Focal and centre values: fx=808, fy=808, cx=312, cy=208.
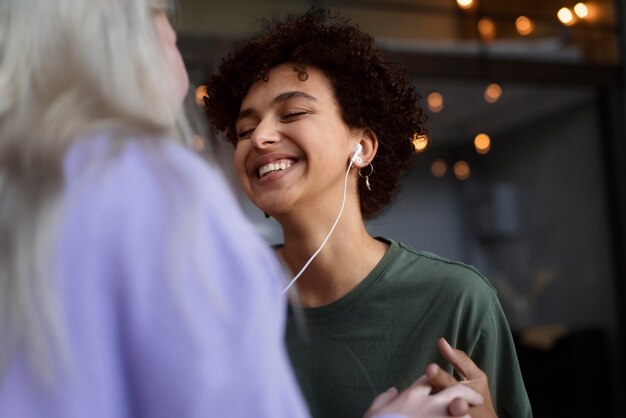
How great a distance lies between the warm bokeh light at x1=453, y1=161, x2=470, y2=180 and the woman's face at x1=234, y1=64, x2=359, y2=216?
6524 millimetres

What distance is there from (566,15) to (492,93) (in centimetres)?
89

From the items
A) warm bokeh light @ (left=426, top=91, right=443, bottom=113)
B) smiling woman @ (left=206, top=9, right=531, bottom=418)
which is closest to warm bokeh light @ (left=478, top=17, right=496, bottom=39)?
warm bokeh light @ (left=426, top=91, right=443, bottom=113)

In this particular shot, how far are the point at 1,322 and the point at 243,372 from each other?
19cm

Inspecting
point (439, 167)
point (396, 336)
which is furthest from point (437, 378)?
point (439, 167)

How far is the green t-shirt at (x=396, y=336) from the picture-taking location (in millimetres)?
1395

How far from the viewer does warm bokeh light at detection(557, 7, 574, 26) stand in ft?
22.3

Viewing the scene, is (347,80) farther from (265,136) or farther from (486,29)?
(486,29)

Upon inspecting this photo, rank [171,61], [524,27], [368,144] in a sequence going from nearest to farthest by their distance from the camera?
1. [171,61]
2. [368,144]
3. [524,27]

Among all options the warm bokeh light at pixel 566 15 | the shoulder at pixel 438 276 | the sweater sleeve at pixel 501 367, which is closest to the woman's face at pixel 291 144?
the shoulder at pixel 438 276

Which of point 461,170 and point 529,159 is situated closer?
point 529,159

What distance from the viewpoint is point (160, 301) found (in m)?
0.60

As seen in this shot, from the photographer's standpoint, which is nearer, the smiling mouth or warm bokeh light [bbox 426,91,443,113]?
the smiling mouth

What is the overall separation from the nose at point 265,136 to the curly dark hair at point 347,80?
0.40 ft

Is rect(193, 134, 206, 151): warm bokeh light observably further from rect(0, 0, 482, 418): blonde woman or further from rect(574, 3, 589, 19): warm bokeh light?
rect(574, 3, 589, 19): warm bokeh light
